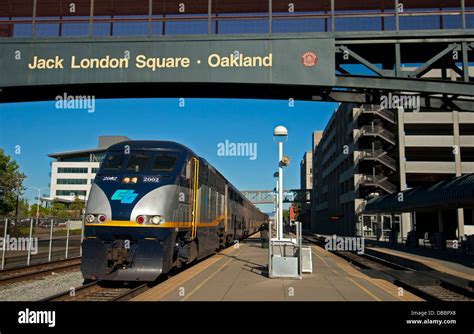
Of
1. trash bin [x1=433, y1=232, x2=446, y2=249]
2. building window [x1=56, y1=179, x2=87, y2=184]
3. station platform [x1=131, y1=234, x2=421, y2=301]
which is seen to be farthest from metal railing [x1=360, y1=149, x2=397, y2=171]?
building window [x1=56, y1=179, x2=87, y2=184]

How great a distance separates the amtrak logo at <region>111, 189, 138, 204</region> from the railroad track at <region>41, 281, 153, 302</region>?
218 centimetres

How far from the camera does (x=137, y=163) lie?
11789mm

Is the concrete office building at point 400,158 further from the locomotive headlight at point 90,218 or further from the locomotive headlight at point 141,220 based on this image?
the locomotive headlight at point 90,218

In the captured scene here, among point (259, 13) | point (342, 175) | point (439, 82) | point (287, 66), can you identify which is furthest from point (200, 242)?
point (342, 175)

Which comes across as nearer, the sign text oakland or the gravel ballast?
the gravel ballast

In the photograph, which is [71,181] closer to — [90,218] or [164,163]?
[164,163]

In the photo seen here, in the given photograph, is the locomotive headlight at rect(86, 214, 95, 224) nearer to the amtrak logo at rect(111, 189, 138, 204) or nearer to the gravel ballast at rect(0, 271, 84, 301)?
the amtrak logo at rect(111, 189, 138, 204)

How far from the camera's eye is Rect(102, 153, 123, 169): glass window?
11.8 metres

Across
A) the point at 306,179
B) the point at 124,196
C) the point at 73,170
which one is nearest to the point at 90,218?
the point at 124,196

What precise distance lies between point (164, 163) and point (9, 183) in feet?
126

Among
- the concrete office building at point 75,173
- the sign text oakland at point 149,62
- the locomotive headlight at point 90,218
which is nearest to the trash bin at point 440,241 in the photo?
the sign text oakland at point 149,62
